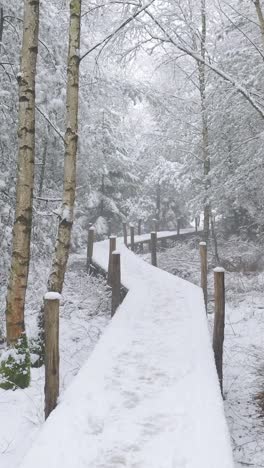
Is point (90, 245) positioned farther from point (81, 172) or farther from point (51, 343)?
point (51, 343)

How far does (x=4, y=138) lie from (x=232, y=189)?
7.42 meters

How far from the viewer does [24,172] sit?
6102 mm

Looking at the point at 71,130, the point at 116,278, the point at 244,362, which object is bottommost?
the point at 244,362

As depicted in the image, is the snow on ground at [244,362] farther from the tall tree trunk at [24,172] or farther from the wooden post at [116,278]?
the tall tree trunk at [24,172]

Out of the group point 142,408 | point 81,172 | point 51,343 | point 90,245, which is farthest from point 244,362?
point 81,172

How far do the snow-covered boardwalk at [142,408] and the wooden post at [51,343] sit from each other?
19 centimetres

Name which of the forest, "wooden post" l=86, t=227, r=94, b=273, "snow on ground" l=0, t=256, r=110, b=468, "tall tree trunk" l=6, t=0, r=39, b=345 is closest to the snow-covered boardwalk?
"snow on ground" l=0, t=256, r=110, b=468

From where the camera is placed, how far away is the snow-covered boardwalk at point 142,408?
3.37m

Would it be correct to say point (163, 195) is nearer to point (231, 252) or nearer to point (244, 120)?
point (231, 252)

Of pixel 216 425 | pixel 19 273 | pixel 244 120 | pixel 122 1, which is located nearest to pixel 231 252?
pixel 244 120

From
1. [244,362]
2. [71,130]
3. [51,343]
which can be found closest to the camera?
[51,343]

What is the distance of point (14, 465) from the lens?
4297 mm

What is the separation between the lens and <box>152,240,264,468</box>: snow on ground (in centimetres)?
572

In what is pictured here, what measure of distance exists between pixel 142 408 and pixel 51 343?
1.10 meters
